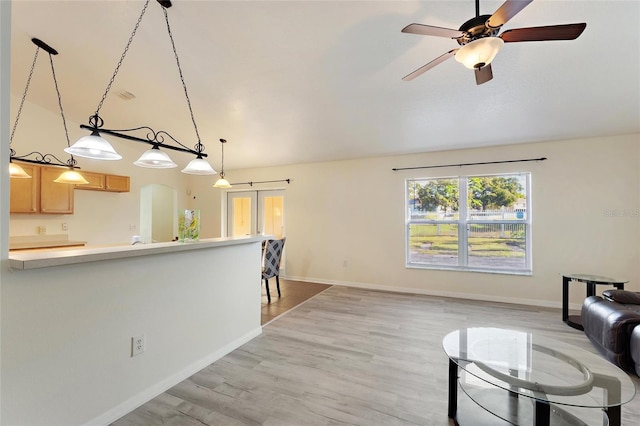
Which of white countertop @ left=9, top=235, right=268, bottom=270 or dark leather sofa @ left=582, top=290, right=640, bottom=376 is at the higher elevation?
white countertop @ left=9, top=235, right=268, bottom=270

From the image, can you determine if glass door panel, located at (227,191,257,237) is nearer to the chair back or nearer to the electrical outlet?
the chair back

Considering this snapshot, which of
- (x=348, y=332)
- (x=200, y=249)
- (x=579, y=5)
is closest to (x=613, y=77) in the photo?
(x=579, y=5)

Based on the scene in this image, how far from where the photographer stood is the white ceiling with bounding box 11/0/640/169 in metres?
2.32

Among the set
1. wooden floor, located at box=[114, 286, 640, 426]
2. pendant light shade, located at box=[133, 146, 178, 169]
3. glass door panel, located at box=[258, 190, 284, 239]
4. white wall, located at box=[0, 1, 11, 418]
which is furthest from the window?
white wall, located at box=[0, 1, 11, 418]

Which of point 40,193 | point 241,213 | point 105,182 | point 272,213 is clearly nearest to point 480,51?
point 272,213

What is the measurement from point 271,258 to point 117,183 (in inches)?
140

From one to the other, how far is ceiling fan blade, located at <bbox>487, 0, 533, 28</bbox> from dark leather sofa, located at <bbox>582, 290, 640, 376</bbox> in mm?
2576

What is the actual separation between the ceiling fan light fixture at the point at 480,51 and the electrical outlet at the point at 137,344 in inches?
112

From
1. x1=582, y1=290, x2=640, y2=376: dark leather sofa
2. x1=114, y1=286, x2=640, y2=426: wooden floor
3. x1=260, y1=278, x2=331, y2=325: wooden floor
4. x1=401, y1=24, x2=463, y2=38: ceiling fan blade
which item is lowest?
x1=260, y1=278, x2=331, y2=325: wooden floor

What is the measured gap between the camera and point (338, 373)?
2.28 m

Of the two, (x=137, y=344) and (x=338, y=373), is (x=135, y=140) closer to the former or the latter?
(x=137, y=344)

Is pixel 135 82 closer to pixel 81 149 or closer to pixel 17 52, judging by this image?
pixel 17 52

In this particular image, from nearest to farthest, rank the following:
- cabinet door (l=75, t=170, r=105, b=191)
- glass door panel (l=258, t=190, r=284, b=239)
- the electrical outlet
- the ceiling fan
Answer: the ceiling fan, the electrical outlet, cabinet door (l=75, t=170, r=105, b=191), glass door panel (l=258, t=190, r=284, b=239)

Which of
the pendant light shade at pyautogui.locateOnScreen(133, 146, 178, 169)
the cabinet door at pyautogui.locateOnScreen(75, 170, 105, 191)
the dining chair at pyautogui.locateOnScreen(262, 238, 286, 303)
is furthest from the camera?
the cabinet door at pyautogui.locateOnScreen(75, 170, 105, 191)
